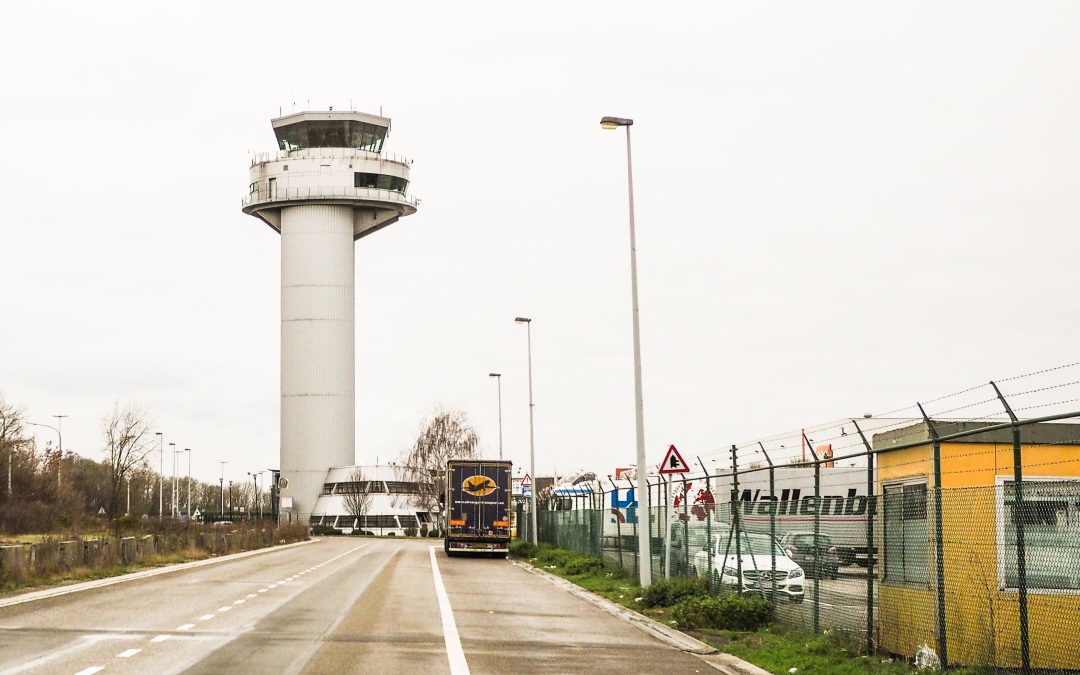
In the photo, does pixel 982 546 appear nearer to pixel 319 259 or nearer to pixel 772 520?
pixel 772 520

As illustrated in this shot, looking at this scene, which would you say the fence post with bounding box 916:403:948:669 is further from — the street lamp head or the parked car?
the street lamp head

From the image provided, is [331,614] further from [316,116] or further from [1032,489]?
[316,116]

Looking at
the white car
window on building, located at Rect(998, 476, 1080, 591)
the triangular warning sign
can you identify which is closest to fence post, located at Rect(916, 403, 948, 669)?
window on building, located at Rect(998, 476, 1080, 591)

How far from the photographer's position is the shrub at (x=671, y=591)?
76.2 feet

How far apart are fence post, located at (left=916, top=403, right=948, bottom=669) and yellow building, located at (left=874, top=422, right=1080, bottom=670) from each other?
4 centimetres

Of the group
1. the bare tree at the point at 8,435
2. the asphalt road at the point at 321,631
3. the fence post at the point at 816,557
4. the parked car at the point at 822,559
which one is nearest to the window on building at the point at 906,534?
the fence post at the point at 816,557

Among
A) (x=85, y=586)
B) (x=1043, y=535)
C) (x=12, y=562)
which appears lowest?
(x=85, y=586)

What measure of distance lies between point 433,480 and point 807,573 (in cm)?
9986

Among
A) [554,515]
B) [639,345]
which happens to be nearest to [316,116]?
[554,515]

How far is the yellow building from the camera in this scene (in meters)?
11.7

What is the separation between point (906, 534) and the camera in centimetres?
1457

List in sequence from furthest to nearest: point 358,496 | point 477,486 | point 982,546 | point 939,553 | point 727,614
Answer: point 358,496, point 477,486, point 727,614, point 939,553, point 982,546

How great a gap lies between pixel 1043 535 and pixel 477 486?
39168mm

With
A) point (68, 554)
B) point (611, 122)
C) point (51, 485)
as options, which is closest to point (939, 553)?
point (611, 122)
